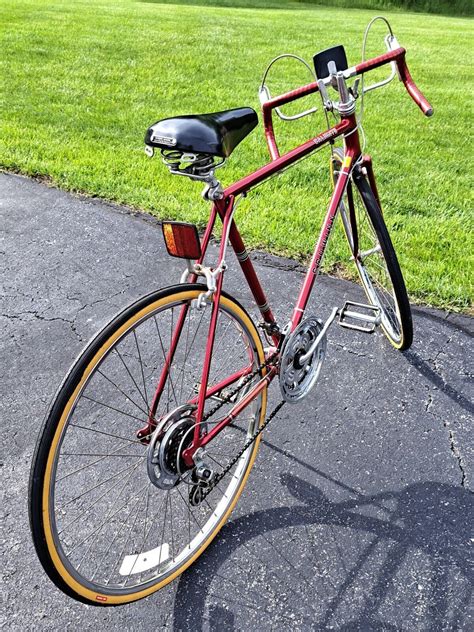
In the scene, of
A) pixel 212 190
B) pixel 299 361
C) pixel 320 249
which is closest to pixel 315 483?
pixel 299 361

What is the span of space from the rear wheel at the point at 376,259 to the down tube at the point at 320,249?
0.21 meters

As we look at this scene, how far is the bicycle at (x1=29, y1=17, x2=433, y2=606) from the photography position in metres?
1.75

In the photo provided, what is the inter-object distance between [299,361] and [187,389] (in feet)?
2.48

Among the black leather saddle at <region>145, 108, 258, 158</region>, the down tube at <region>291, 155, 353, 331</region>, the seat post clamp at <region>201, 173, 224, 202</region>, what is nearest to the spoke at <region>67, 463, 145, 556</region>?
the down tube at <region>291, 155, 353, 331</region>

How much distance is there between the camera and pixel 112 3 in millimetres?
15164

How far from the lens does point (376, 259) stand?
10.7ft

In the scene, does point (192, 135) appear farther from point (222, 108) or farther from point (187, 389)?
point (222, 108)

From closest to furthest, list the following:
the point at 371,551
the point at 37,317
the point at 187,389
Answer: the point at 371,551 < the point at 187,389 < the point at 37,317

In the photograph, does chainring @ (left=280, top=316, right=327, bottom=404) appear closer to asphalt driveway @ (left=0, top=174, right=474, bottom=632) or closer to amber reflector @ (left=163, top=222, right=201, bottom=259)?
asphalt driveway @ (left=0, top=174, right=474, bottom=632)

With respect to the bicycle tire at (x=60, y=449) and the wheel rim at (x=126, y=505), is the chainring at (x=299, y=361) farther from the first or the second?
the bicycle tire at (x=60, y=449)

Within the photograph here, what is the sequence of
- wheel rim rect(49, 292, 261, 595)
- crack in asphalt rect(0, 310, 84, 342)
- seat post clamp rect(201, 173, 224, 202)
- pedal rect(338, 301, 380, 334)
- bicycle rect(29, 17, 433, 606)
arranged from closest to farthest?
bicycle rect(29, 17, 433, 606), seat post clamp rect(201, 173, 224, 202), wheel rim rect(49, 292, 261, 595), pedal rect(338, 301, 380, 334), crack in asphalt rect(0, 310, 84, 342)

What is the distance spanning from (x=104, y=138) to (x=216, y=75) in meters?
3.22

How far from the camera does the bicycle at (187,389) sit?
1.75m

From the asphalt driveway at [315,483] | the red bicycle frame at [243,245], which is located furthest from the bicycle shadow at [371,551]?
the red bicycle frame at [243,245]
